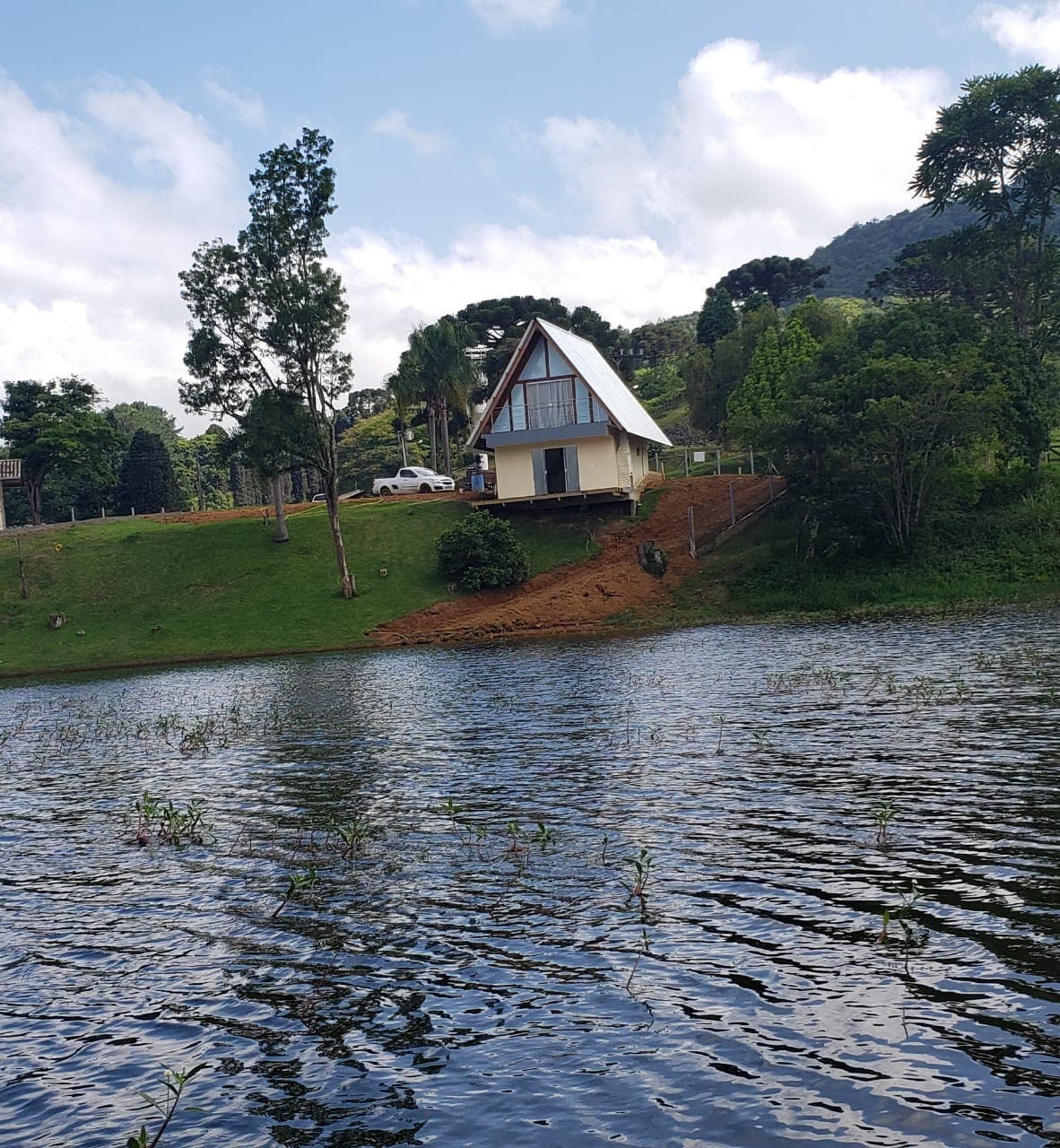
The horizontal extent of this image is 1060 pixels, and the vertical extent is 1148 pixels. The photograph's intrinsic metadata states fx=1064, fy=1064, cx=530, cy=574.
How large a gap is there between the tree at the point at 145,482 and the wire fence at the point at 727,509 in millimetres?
46879

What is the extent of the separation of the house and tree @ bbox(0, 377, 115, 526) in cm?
3385

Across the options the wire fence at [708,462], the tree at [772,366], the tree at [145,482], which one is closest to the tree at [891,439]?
the wire fence at [708,462]

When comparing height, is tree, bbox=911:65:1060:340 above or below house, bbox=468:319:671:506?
above

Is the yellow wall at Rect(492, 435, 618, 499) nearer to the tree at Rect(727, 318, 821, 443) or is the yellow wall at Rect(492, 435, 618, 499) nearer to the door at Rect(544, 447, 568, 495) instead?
the door at Rect(544, 447, 568, 495)

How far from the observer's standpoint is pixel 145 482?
8675cm

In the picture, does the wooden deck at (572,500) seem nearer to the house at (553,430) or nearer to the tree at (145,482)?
the house at (553,430)

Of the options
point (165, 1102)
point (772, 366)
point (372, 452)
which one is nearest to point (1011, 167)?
point (772, 366)

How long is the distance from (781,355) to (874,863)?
65.9 m

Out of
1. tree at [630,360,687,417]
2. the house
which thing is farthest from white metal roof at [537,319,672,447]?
tree at [630,360,687,417]

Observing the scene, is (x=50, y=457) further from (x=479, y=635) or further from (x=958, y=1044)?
(x=958, y=1044)

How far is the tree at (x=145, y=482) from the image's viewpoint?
8675 cm

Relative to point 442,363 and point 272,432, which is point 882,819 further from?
point 442,363

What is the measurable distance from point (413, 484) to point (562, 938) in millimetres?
66792

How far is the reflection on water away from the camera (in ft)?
23.0
